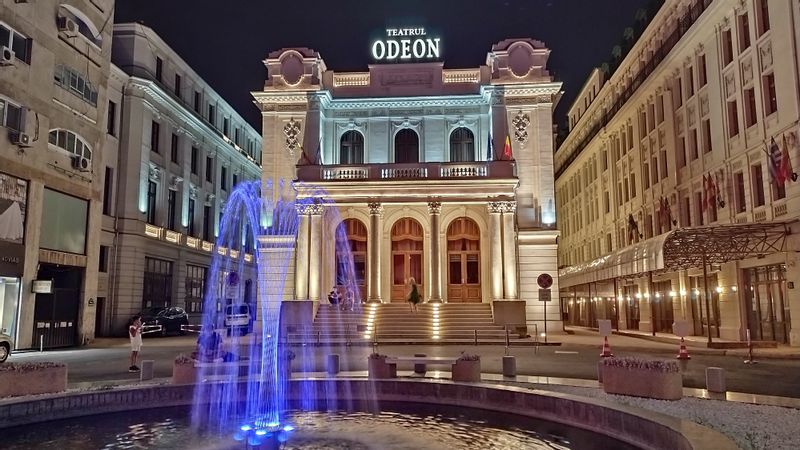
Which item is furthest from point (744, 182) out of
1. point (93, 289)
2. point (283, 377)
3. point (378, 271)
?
point (93, 289)

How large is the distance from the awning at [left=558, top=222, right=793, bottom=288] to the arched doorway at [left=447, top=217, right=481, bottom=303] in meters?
9.44

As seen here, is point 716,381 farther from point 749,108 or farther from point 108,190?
point 108,190

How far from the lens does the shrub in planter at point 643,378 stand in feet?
36.5

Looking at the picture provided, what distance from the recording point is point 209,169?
51406 mm

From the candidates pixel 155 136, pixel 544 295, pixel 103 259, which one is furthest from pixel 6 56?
pixel 544 295

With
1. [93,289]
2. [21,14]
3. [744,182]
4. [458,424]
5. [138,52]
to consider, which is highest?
[138,52]

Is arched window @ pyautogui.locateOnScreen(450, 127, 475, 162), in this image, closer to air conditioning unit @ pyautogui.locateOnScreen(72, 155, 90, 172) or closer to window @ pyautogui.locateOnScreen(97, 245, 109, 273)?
air conditioning unit @ pyautogui.locateOnScreen(72, 155, 90, 172)

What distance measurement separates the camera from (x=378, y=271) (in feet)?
113

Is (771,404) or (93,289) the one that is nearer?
(771,404)

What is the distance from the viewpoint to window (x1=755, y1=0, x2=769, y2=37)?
2548 centimetres

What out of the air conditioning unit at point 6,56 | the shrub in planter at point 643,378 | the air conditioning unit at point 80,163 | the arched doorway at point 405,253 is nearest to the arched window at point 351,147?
the arched doorway at point 405,253

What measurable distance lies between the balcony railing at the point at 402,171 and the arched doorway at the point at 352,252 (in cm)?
313

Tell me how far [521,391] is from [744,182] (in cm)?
2152

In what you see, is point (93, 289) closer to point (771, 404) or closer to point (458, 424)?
point (458, 424)
